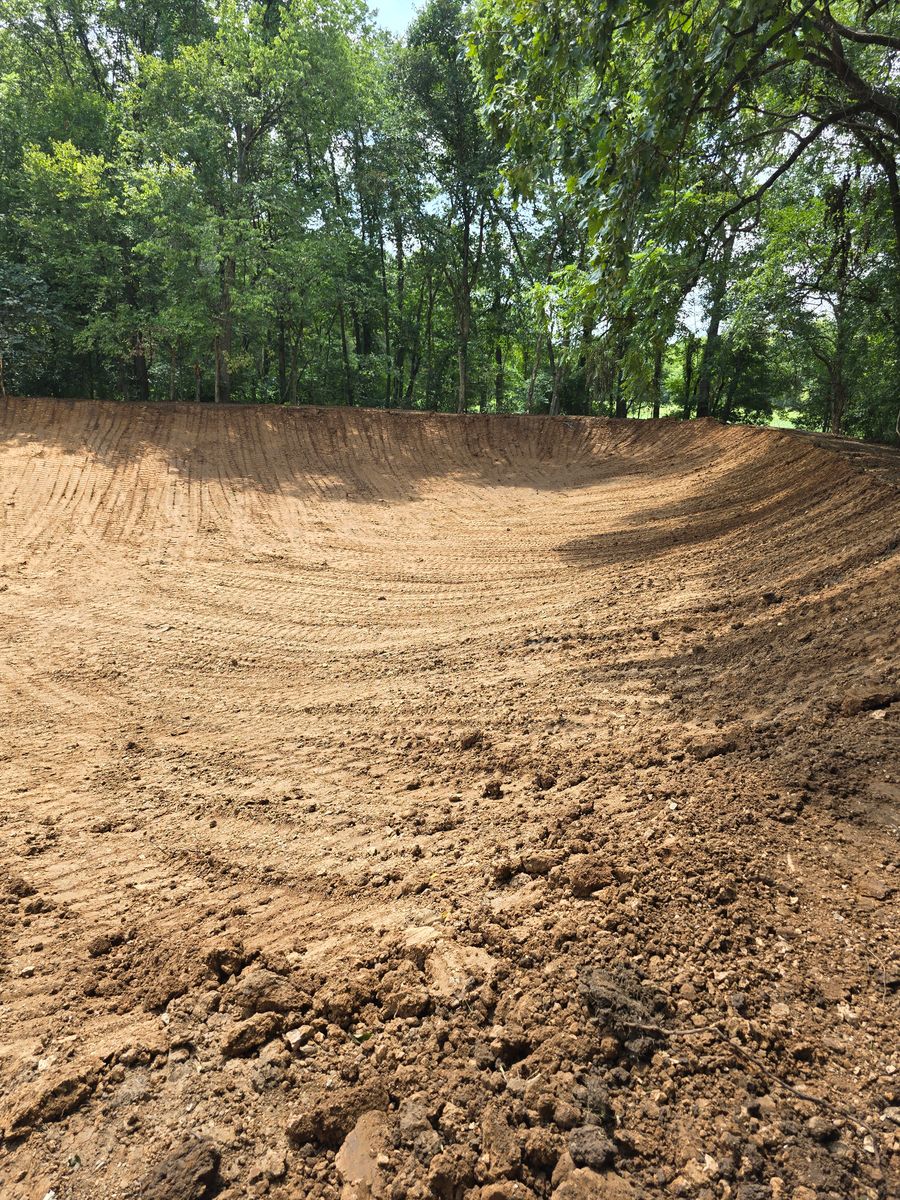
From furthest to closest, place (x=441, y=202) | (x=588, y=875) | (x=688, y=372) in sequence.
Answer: (x=688, y=372), (x=441, y=202), (x=588, y=875)

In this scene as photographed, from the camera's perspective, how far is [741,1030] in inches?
73.5

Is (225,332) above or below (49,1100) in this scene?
above

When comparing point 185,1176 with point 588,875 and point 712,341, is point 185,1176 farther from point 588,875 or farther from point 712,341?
point 712,341

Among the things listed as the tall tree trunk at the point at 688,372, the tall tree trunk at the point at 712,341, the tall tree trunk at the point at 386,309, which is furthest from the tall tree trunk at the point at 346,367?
the tall tree trunk at the point at 688,372

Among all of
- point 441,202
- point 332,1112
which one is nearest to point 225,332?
point 441,202

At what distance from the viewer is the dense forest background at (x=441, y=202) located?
513 cm

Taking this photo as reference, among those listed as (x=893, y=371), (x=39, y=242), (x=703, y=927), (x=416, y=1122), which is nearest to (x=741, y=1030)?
(x=703, y=927)

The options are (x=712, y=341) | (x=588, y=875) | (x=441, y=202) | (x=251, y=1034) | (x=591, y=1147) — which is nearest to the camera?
(x=591, y=1147)

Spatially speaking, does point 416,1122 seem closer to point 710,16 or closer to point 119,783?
point 119,783

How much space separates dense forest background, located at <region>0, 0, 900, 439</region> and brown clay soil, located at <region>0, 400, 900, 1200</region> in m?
3.34

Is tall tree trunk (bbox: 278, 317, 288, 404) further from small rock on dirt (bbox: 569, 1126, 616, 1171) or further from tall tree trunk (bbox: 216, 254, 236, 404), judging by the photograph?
small rock on dirt (bbox: 569, 1126, 616, 1171)

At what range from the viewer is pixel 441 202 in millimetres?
22156

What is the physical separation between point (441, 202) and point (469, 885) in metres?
24.9

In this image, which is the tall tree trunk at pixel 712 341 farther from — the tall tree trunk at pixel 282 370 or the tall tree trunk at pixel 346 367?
the tall tree trunk at pixel 282 370
